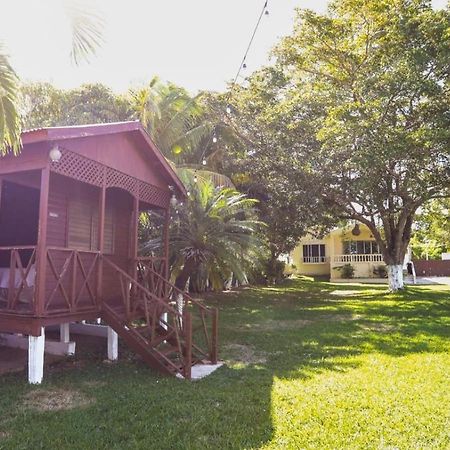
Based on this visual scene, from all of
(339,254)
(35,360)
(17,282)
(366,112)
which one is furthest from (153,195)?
(339,254)

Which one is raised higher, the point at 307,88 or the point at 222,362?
the point at 307,88

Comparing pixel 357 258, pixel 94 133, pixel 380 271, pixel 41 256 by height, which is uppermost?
pixel 94 133

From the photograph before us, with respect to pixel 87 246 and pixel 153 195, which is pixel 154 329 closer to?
pixel 87 246

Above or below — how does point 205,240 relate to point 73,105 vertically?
below

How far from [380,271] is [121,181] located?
26.7m

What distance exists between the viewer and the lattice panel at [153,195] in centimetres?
921

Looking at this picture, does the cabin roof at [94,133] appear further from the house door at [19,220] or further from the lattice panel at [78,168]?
the house door at [19,220]

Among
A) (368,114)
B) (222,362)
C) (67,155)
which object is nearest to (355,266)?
(368,114)

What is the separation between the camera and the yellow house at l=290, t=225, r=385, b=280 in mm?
32281

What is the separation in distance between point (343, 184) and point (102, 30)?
1337cm

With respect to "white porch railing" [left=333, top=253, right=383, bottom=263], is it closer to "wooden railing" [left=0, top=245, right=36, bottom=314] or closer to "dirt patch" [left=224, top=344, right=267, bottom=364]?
"dirt patch" [left=224, top=344, right=267, bottom=364]

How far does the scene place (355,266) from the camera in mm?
32344

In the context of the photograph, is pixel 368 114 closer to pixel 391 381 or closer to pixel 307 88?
pixel 307 88

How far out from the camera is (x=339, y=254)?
33594mm
